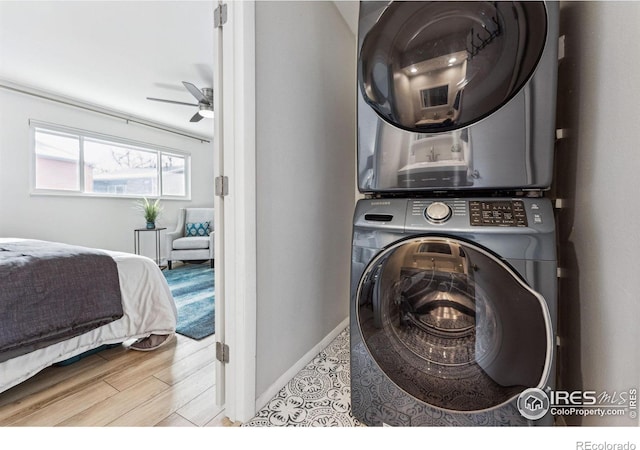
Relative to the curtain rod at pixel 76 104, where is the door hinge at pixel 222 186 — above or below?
below

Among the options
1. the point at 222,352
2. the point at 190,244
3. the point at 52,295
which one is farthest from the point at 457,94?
the point at 190,244

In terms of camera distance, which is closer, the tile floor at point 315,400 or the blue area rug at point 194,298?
the tile floor at point 315,400

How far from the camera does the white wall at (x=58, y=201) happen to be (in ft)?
10.2

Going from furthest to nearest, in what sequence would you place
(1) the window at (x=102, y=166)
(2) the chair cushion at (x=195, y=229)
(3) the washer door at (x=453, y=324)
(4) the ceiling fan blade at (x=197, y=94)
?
(2) the chair cushion at (x=195, y=229) < (1) the window at (x=102, y=166) < (4) the ceiling fan blade at (x=197, y=94) < (3) the washer door at (x=453, y=324)

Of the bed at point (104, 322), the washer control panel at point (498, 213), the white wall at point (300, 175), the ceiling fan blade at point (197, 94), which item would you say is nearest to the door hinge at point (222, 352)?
the white wall at point (300, 175)

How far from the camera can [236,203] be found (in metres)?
1.11

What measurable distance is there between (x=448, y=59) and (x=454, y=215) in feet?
1.63

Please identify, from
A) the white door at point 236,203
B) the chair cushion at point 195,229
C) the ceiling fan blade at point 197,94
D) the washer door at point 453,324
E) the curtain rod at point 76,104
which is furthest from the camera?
the chair cushion at point 195,229

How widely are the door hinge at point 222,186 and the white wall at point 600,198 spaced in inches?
48.0

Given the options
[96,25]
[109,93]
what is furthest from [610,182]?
[109,93]

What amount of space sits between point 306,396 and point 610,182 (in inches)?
52.3

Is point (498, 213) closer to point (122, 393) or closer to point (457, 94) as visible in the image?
point (457, 94)

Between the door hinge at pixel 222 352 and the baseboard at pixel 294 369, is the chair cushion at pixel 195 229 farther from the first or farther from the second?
the door hinge at pixel 222 352
